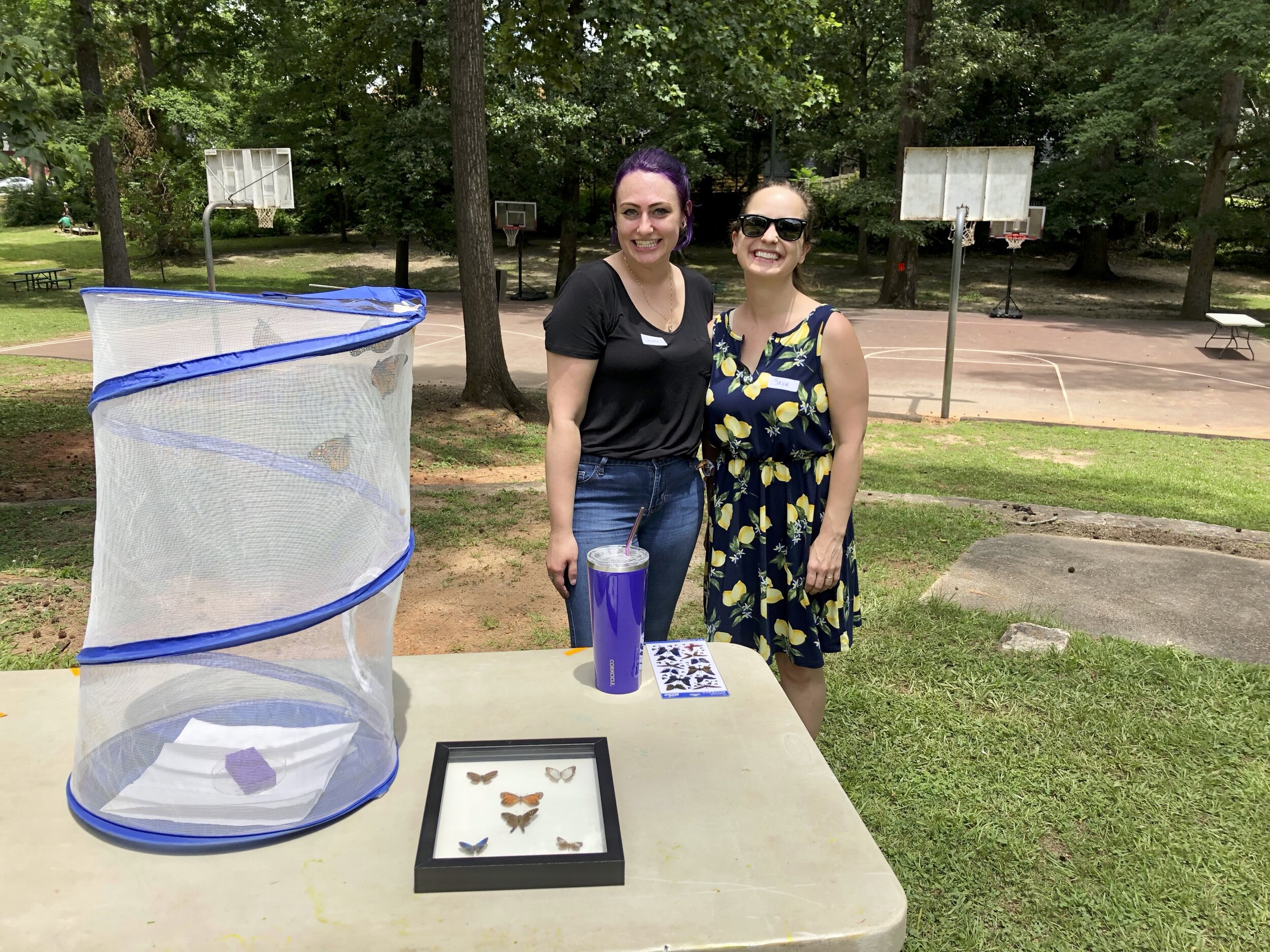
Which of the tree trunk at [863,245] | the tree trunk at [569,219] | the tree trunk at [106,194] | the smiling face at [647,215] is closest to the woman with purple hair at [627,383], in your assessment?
the smiling face at [647,215]

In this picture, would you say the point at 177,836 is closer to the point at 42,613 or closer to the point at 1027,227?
the point at 42,613

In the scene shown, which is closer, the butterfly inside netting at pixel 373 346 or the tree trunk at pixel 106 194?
the butterfly inside netting at pixel 373 346

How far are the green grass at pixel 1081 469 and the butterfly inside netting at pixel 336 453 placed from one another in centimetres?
670

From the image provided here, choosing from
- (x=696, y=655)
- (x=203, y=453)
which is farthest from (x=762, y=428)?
(x=203, y=453)

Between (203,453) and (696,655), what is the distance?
3.77ft

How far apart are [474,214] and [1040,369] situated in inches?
393

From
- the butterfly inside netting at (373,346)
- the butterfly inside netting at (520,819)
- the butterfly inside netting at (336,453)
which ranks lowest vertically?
the butterfly inside netting at (520,819)

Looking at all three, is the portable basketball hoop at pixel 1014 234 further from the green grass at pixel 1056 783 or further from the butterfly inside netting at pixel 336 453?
the butterfly inside netting at pixel 336 453

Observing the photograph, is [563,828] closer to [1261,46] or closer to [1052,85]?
[1261,46]

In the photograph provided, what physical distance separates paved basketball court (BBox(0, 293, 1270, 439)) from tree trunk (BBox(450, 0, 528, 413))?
2201 mm

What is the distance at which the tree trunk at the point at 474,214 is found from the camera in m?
9.48

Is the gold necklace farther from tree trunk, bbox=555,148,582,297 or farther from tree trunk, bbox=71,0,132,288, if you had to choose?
tree trunk, bbox=555,148,582,297

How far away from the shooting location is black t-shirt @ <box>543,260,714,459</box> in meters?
2.46

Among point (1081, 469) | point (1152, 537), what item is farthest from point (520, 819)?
point (1081, 469)
